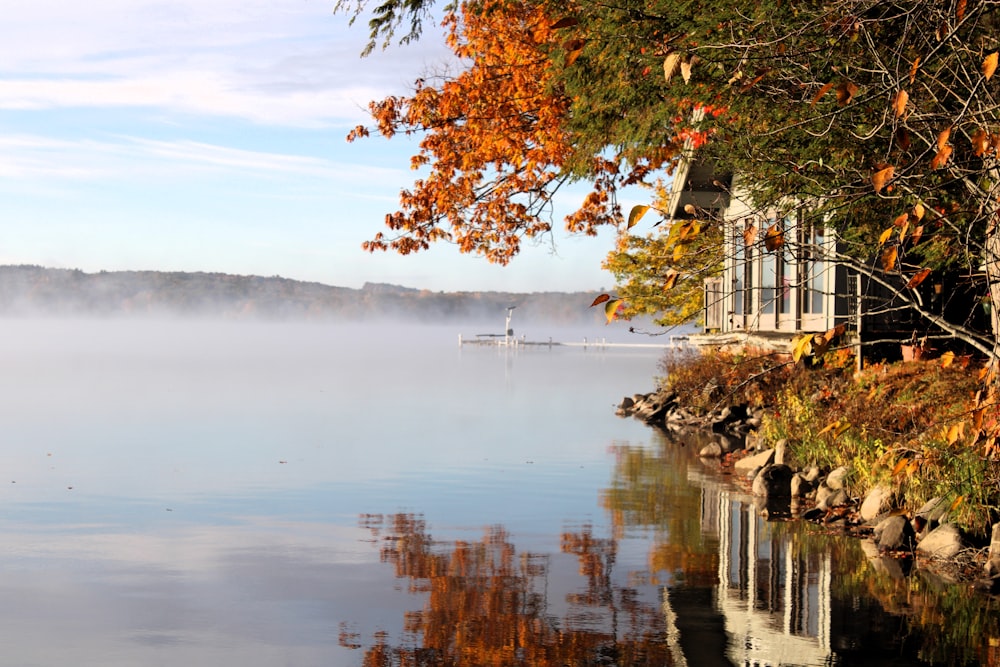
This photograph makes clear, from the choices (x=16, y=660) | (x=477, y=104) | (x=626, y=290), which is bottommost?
(x=16, y=660)

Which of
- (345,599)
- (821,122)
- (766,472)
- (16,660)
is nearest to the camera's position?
(16,660)

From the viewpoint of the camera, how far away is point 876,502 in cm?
1698

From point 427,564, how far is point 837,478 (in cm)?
746

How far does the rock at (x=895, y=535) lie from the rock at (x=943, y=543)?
1.18 feet

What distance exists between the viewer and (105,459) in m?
26.6

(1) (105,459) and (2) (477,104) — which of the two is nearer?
(1) (105,459)

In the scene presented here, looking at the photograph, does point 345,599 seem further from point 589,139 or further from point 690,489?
point 589,139

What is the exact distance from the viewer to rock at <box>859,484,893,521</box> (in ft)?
55.4

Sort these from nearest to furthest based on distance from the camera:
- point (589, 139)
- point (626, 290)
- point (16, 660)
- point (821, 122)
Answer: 1. point (16, 660)
2. point (821, 122)
3. point (589, 139)
4. point (626, 290)

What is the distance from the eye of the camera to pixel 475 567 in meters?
14.5

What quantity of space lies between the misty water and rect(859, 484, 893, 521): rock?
0.91m

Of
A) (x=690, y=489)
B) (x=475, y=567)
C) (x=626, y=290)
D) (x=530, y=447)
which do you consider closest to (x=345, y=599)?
(x=475, y=567)

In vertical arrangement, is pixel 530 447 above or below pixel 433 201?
below

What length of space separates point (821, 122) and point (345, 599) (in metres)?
7.43
